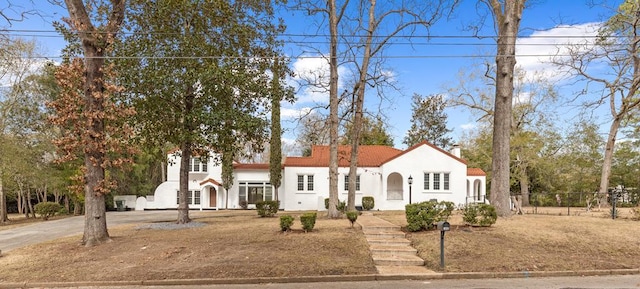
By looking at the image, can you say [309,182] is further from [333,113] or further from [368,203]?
[333,113]

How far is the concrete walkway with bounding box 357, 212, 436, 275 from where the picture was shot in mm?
8461

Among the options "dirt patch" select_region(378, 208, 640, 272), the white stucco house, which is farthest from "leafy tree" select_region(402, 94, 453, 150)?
"dirt patch" select_region(378, 208, 640, 272)

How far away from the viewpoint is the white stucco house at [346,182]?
2806 cm

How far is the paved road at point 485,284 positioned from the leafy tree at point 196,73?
29.0 ft

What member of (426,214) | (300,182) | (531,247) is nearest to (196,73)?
(426,214)

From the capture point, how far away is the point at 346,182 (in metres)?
29.7

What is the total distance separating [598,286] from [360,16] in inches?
631

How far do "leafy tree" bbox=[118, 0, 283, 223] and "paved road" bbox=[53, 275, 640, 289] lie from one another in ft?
29.0

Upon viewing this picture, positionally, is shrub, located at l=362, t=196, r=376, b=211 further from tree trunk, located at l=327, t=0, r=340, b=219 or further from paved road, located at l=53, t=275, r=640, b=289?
paved road, located at l=53, t=275, r=640, b=289

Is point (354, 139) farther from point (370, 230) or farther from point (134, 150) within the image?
point (134, 150)

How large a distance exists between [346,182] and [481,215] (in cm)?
1822

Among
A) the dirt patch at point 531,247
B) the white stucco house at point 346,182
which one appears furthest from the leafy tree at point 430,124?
the dirt patch at point 531,247

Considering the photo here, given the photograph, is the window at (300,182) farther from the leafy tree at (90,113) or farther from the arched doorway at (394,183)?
the leafy tree at (90,113)

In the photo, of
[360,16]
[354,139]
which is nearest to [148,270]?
[354,139]
